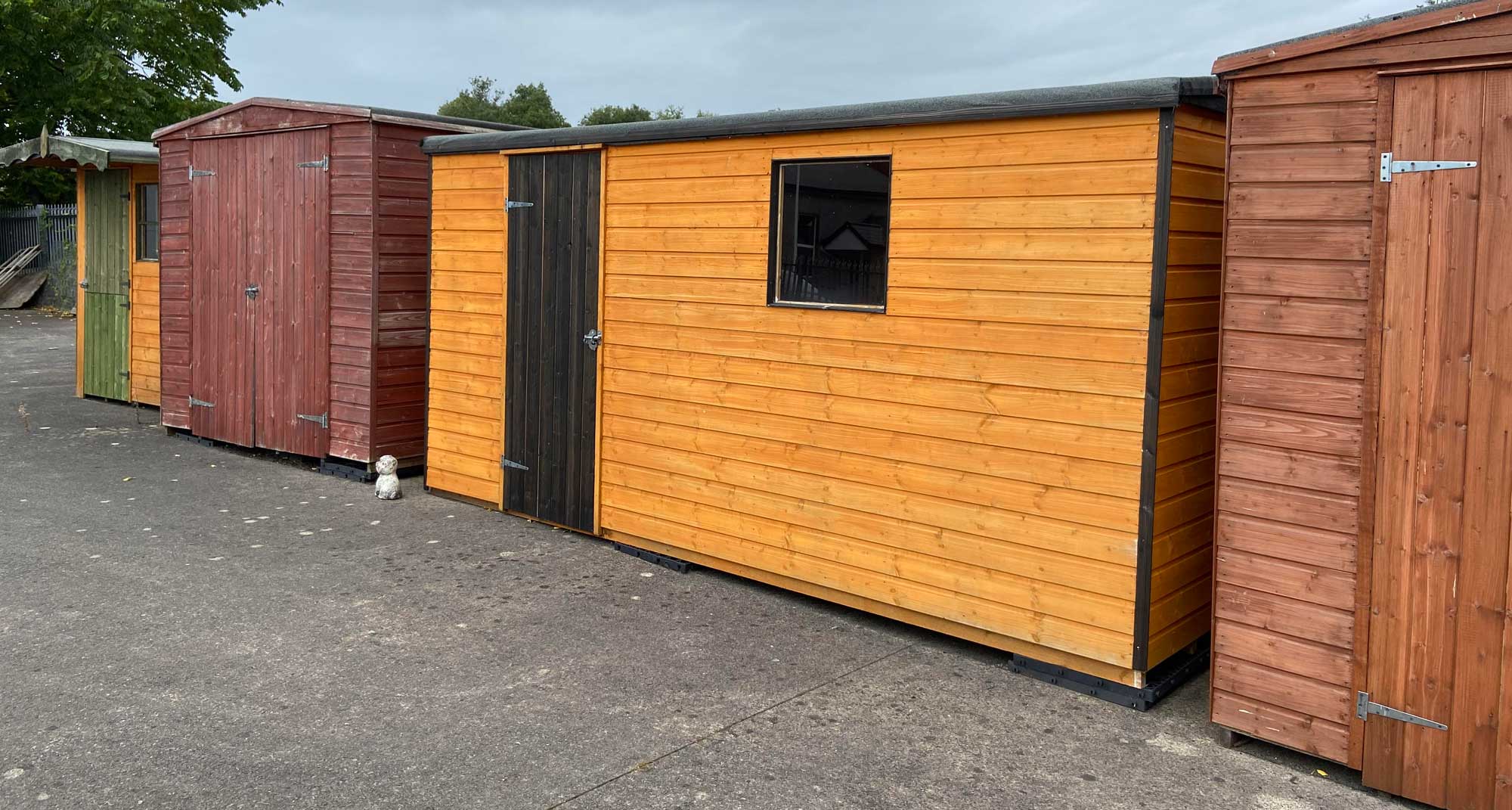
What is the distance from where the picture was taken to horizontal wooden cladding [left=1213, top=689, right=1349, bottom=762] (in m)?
4.21

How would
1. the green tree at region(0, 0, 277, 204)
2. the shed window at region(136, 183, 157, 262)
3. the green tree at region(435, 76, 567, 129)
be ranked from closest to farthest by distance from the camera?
the shed window at region(136, 183, 157, 262)
the green tree at region(0, 0, 277, 204)
the green tree at region(435, 76, 567, 129)

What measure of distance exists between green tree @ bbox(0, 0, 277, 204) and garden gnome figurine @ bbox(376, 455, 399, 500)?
22514 mm

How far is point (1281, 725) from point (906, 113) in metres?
2.99

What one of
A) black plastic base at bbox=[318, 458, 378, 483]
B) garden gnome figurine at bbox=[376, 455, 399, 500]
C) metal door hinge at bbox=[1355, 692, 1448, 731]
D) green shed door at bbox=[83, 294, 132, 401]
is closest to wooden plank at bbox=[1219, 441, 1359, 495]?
metal door hinge at bbox=[1355, 692, 1448, 731]

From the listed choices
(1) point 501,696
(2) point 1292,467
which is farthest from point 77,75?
(2) point 1292,467

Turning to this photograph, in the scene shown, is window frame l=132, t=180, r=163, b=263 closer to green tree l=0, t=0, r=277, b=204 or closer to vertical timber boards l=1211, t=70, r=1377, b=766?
vertical timber boards l=1211, t=70, r=1377, b=766

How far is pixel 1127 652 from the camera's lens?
4906 millimetres

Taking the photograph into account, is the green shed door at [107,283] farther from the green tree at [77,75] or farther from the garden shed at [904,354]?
the green tree at [77,75]

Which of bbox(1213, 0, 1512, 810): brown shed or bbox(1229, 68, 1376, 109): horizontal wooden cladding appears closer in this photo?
bbox(1213, 0, 1512, 810): brown shed

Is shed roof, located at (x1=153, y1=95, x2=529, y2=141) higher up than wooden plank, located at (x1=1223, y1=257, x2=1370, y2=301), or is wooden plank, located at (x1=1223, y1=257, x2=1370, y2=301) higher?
shed roof, located at (x1=153, y1=95, x2=529, y2=141)

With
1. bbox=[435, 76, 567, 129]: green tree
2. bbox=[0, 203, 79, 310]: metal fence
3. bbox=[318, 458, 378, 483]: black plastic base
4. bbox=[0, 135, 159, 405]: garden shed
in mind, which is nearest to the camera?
bbox=[318, 458, 378, 483]: black plastic base

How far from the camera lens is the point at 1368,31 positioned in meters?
4.01

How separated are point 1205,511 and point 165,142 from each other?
952cm

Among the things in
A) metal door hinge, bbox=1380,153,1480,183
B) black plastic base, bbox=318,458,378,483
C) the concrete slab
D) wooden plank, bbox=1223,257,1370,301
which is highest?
metal door hinge, bbox=1380,153,1480,183
